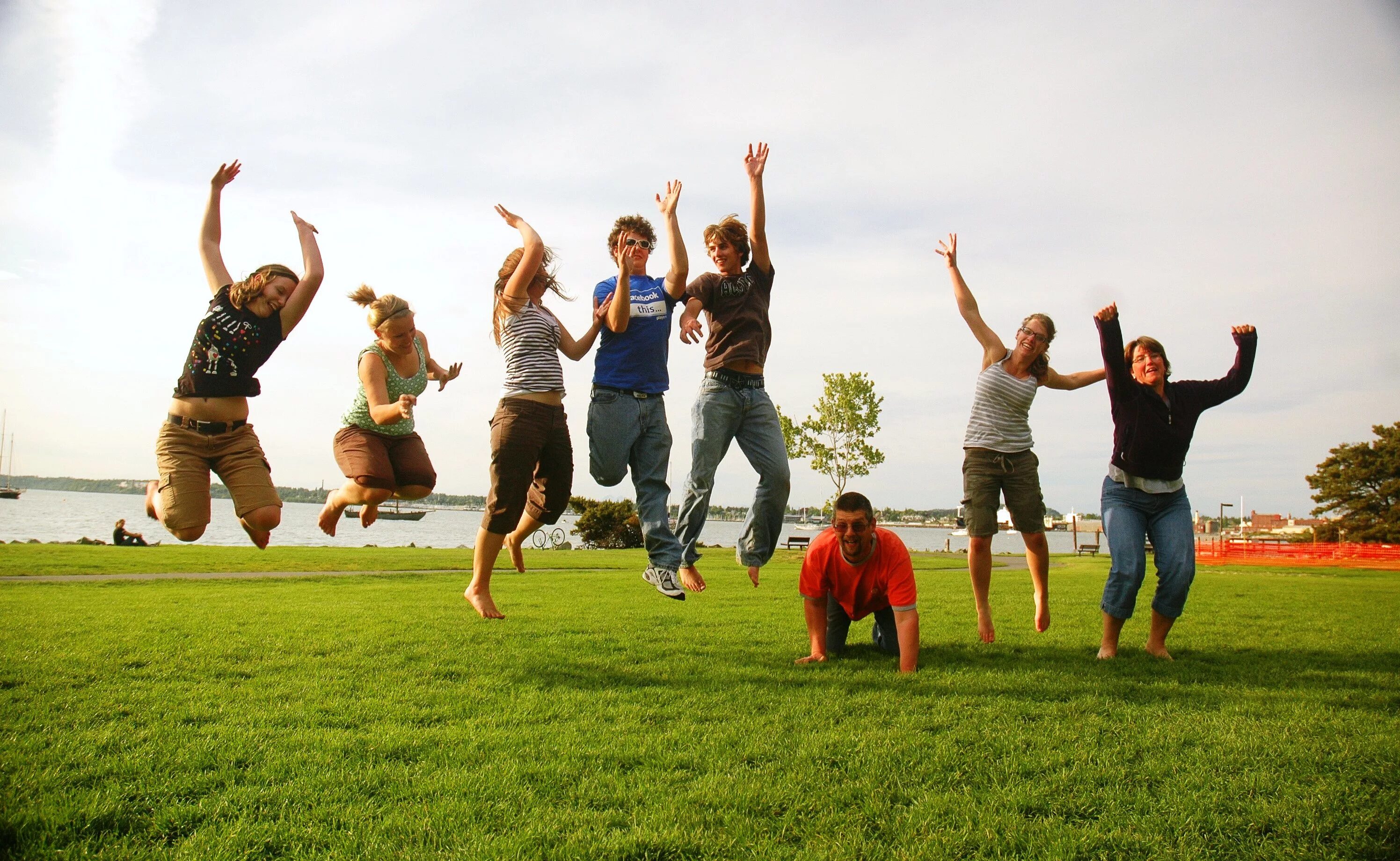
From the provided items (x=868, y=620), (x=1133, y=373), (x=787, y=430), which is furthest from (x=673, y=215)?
(x=787, y=430)

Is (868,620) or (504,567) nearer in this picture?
(868,620)

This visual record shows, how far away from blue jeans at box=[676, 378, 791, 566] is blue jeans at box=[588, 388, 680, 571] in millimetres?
228

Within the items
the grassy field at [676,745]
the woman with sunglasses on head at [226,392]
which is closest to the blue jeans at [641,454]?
the grassy field at [676,745]

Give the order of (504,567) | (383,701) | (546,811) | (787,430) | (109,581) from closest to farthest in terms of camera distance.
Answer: (546,811), (383,701), (109,581), (504,567), (787,430)

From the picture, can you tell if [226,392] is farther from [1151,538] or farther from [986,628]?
[1151,538]

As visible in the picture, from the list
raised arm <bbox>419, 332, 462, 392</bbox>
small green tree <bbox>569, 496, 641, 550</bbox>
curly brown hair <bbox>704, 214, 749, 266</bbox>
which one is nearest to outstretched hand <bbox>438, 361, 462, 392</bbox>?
raised arm <bbox>419, 332, 462, 392</bbox>

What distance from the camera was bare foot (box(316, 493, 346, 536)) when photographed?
5.83m

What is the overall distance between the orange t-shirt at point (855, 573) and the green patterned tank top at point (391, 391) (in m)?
3.08

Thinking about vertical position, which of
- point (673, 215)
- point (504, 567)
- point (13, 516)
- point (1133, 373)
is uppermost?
point (673, 215)

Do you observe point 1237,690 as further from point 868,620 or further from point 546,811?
point 546,811

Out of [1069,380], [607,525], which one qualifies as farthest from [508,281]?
[607,525]

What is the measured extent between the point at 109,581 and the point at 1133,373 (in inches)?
629

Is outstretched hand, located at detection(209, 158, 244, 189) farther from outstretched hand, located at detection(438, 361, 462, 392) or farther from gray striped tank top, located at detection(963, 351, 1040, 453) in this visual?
gray striped tank top, located at detection(963, 351, 1040, 453)

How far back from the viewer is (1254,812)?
349 cm
